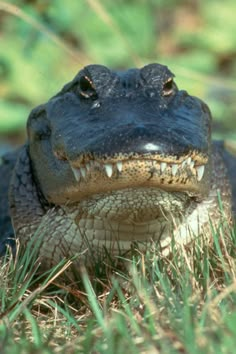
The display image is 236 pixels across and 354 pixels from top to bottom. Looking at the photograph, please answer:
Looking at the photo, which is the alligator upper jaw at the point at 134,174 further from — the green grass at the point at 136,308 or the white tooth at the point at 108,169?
the green grass at the point at 136,308

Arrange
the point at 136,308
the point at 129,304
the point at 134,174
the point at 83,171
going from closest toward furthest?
the point at 136,308, the point at 129,304, the point at 134,174, the point at 83,171

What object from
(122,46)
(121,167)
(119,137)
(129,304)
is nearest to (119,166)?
(121,167)

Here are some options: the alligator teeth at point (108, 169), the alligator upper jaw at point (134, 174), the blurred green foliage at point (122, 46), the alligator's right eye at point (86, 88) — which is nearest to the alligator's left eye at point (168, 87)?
the alligator's right eye at point (86, 88)

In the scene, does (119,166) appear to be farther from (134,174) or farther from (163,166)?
(163,166)

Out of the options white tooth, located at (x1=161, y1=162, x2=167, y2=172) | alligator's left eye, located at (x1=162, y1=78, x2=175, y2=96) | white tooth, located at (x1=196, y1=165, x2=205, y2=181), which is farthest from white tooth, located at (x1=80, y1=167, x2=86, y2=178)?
alligator's left eye, located at (x1=162, y1=78, x2=175, y2=96)

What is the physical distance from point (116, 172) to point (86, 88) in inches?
32.5

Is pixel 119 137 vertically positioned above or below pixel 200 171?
above

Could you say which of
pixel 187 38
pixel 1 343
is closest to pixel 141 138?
pixel 1 343

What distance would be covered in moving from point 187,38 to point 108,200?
791cm

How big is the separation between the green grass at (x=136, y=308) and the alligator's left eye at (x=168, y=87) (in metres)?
0.76

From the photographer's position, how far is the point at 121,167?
3740mm

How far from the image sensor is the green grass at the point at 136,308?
2812 mm

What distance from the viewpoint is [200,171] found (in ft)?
13.4

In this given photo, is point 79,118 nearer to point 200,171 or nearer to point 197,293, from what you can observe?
point 200,171
